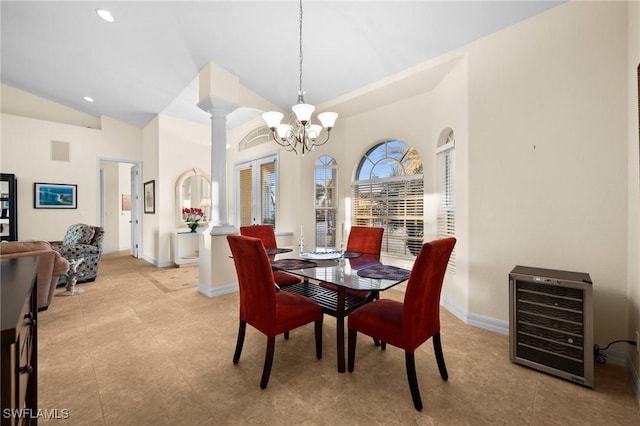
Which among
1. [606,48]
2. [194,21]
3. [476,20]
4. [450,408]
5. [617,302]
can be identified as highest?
[194,21]

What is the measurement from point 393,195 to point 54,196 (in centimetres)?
694

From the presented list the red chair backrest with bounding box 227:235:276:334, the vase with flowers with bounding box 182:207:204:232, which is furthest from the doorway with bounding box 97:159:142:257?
the red chair backrest with bounding box 227:235:276:334

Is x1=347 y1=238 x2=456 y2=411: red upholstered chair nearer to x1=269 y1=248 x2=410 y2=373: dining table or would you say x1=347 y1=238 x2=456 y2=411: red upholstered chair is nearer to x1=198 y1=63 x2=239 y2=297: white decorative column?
x1=269 y1=248 x2=410 y2=373: dining table

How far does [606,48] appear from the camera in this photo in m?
2.14

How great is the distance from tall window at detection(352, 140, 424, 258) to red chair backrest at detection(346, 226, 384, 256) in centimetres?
102

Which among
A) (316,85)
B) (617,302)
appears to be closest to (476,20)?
(316,85)

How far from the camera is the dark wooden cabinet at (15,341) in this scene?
0.67m

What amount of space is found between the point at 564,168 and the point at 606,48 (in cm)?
92

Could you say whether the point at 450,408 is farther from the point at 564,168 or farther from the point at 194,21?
the point at 194,21

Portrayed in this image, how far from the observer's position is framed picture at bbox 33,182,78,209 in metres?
5.80

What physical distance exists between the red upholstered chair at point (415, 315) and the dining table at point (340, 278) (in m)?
0.15

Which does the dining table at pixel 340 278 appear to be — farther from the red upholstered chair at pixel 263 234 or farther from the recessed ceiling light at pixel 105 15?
the recessed ceiling light at pixel 105 15

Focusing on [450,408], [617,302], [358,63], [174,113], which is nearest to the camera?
[450,408]

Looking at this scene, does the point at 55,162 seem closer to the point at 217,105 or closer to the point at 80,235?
the point at 80,235
